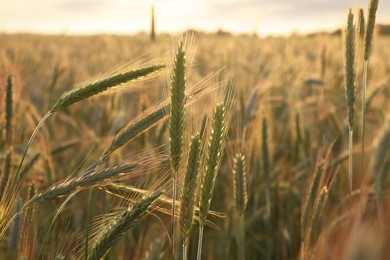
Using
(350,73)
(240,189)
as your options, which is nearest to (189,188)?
(240,189)

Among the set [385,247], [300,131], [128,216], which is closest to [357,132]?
[300,131]

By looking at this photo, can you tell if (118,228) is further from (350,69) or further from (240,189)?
(350,69)

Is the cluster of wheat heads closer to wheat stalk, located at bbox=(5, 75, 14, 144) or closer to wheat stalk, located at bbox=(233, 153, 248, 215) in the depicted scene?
wheat stalk, located at bbox=(5, 75, 14, 144)

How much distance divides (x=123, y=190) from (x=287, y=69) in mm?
4910

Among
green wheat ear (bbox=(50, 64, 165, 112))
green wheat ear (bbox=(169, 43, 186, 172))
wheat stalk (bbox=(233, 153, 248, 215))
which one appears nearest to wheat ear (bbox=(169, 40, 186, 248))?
green wheat ear (bbox=(169, 43, 186, 172))

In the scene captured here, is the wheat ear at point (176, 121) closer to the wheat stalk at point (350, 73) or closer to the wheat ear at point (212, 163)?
the wheat ear at point (212, 163)

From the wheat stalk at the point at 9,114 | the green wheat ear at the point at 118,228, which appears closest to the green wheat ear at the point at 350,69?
the green wheat ear at the point at 118,228

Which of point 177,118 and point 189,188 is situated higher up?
point 177,118

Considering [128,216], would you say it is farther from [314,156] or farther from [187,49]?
[314,156]

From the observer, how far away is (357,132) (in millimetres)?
2846

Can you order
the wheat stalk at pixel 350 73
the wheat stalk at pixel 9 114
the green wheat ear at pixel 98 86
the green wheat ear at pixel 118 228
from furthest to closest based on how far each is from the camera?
the wheat stalk at pixel 9 114, the wheat stalk at pixel 350 73, the green wheat ear at pixel 98 86, the green wheat ear at pixel 118 228

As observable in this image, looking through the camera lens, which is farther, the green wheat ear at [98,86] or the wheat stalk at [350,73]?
the wheat stalk at [350,73]

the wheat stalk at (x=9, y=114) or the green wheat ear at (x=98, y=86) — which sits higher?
the green wheat ear at (x=98, y=86)

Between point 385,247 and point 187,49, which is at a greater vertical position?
point 187,49
